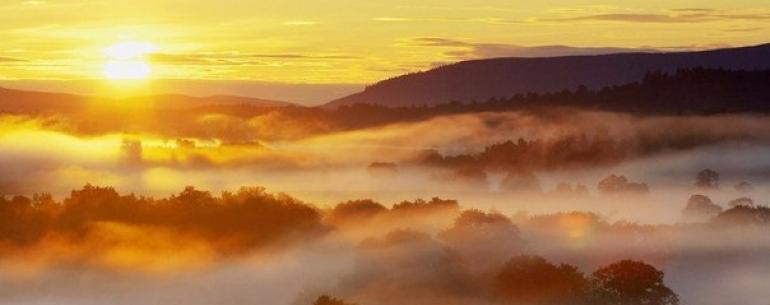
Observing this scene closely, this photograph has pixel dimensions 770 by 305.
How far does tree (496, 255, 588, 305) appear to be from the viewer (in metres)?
87.7

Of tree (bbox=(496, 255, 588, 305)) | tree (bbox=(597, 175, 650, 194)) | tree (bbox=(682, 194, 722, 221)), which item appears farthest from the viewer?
tree (bbox=(597, 175, 650, 194))

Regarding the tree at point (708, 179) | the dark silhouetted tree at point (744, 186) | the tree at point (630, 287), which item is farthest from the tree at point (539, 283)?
the tree at point (708, 179)

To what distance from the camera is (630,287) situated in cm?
8388

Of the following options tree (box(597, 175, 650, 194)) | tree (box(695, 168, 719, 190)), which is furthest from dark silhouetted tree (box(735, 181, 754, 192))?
Answer: tree (box(597, 175, 650, 194))

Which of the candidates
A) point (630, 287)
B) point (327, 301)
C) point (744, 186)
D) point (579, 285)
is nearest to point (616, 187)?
point (744, 186)

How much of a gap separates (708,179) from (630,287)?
352ft

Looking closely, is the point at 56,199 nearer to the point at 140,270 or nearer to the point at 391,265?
the point at 140,270

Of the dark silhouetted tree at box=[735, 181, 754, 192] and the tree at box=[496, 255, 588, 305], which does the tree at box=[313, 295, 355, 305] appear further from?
the dark silhouetted tree at box=[735, 181, 754, 192]

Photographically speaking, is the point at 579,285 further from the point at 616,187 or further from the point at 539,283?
the point at 616,187

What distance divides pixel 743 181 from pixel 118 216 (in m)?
73.6

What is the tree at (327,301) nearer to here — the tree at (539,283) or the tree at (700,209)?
the tree at (539,283)

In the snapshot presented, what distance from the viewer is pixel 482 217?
13912 centimetres

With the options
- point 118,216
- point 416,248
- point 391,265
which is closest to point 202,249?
point 118,216

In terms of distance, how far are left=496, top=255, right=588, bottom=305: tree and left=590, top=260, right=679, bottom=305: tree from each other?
3.31ft
